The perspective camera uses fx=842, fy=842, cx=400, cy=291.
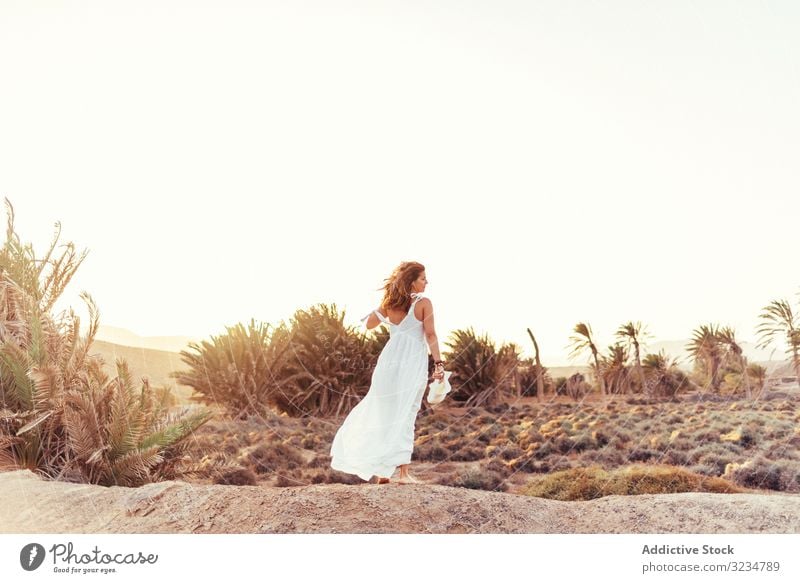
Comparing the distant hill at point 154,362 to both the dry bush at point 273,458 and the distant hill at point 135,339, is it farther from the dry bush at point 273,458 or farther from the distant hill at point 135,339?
the dry bush at point 273,458

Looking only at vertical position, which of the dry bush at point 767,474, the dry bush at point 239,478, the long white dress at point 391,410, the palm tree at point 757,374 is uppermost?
the palm tree at point 757,374

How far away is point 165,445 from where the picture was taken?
7.37 m

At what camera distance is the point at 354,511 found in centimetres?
589

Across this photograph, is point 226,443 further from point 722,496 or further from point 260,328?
point 722,496

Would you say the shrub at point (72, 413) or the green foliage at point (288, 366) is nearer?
the shrub at point (72, 413)

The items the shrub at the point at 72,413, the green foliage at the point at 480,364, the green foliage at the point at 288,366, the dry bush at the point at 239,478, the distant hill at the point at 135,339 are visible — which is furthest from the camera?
the green foliage at the point at 480,364

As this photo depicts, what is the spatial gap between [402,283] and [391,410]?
0.97 meters

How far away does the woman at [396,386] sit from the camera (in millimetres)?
6352

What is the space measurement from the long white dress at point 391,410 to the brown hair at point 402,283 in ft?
0.23

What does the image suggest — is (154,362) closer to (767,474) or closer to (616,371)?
(616,371)
